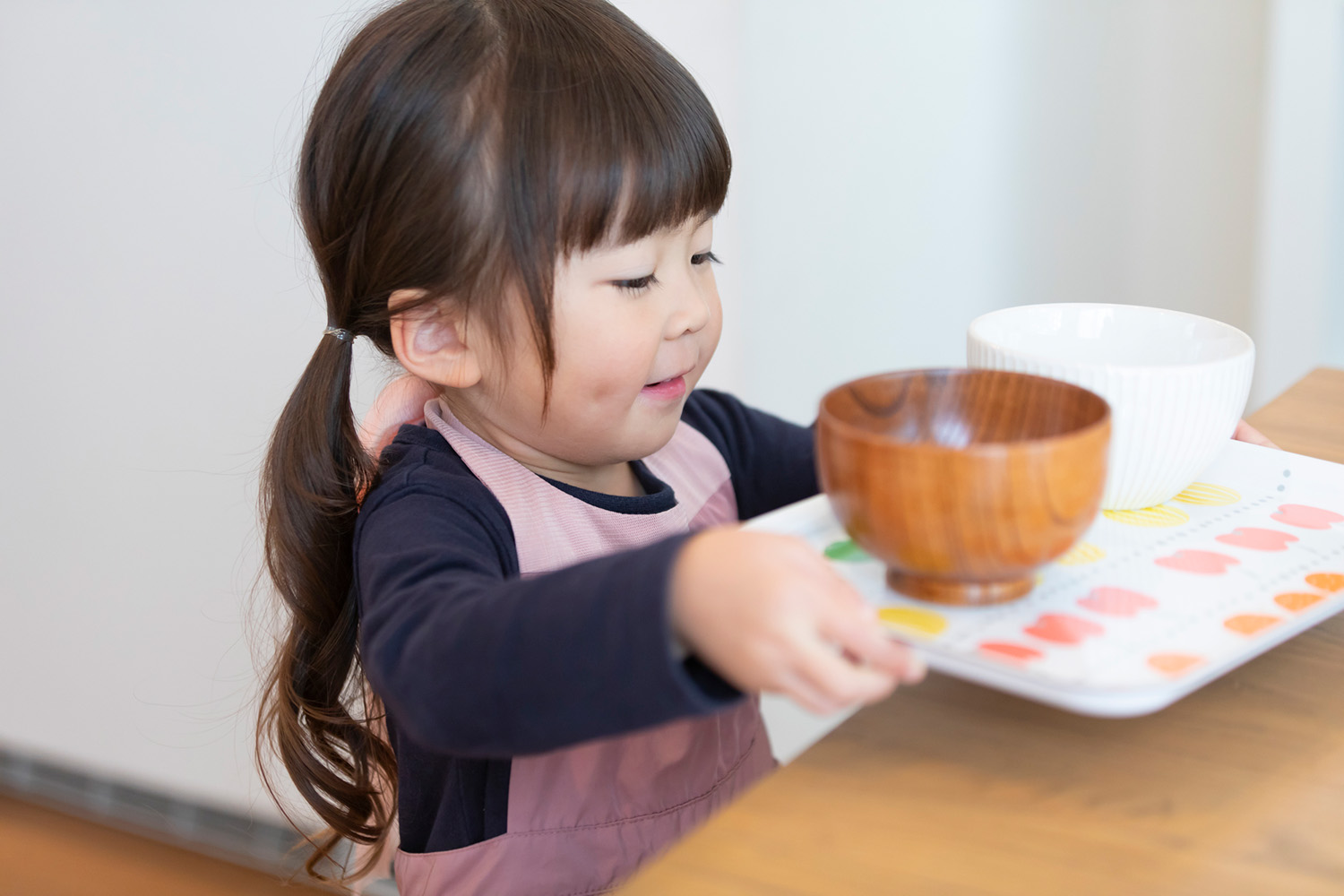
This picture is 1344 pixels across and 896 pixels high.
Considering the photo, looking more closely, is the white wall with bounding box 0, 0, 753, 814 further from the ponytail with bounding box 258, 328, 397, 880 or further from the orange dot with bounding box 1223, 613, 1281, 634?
the orange dot with bounding box 1223, 613, 1281, 634

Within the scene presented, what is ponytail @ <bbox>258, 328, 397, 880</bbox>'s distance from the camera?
0.74 metres

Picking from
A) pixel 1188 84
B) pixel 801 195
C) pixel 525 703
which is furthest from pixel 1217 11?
pixel 525 703

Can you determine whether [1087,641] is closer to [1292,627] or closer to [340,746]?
[1292,627]

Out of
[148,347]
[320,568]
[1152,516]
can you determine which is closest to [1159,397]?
[1152,516]

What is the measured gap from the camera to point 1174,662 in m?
0.42

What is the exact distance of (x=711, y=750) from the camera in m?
0.77

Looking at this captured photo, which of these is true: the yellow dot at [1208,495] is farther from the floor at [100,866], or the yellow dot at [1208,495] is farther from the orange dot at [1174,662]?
the floor at [100,866]

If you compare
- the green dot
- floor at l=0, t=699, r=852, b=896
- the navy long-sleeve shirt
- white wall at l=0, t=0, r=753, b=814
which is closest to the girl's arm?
the navy long-sleeve shirt

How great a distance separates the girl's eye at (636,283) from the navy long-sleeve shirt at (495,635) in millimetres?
151

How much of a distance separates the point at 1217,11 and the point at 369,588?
1.30m

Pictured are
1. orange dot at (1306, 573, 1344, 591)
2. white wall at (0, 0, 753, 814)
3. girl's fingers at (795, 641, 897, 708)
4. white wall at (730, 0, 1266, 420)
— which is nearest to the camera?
girl's fingers at (795, 641, 897, 708)

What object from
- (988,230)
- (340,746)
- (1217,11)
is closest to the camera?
(340,746)

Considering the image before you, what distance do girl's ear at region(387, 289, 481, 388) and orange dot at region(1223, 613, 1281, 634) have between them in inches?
17.6

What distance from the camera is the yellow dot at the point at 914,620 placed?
0.44m
